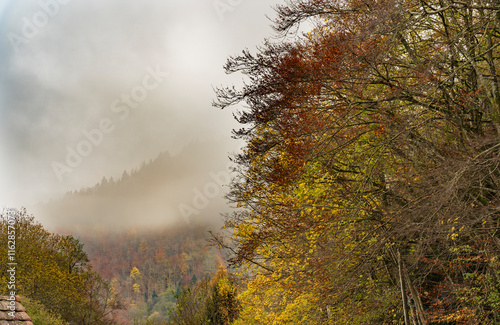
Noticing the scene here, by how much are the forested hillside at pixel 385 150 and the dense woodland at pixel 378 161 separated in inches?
1.5

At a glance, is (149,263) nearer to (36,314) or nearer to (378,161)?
(36,314)

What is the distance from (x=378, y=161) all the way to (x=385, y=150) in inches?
25.5

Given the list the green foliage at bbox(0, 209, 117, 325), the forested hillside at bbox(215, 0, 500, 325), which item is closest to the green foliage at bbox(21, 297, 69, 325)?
the green foliage at bbox(0, 209, 117, 325)

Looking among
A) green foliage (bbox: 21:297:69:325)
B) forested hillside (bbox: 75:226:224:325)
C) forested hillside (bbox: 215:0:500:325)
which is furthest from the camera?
forested hillside (bbox: 75:226:224:325)

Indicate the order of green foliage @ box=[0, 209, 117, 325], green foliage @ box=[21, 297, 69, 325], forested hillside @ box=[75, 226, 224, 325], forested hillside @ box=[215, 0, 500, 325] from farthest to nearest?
forested hillside @ box=[75, 226, 224, 325] → green foliage @ box=[0, 209, 117, 325] → green foliage @ box=[21, 297, 69, 325] → forested hillside @ box=[215, 0, 500, 325]

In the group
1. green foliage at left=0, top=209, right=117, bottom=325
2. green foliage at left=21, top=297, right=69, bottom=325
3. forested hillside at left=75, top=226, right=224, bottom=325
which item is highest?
forested hillside at left=75, top=226, right=224, bottom=325

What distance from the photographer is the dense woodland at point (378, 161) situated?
521 centimetres

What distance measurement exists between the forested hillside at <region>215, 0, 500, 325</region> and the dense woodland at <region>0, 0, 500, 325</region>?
4 cm

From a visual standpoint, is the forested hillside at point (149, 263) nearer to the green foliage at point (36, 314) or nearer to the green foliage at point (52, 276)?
the green foliage at point (52, 276)

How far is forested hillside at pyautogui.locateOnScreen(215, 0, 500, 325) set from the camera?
5152 millimetres

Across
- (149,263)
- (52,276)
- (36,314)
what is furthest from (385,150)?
(149,263)

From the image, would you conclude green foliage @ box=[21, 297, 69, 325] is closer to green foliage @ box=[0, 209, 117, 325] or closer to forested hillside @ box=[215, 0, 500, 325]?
green foliage @ box=[0, 209, 117, 325]

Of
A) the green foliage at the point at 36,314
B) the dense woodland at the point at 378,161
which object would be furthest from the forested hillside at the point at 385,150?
the green foliage at the point at 36,314

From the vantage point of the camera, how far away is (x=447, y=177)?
4973 millimetres
